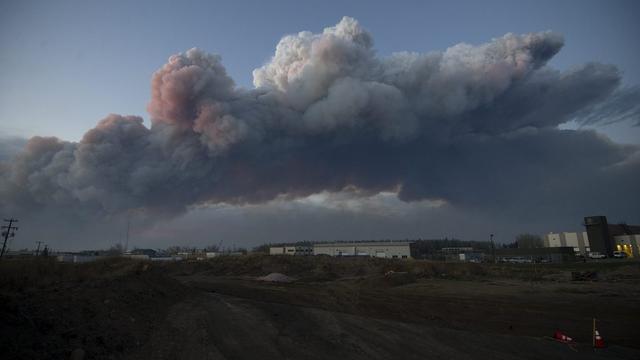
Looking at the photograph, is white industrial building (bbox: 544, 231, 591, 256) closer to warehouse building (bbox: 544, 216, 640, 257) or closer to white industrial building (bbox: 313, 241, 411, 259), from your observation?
warehouse building (bbox: 544, 216, 640, 257)

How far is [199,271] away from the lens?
247 ft

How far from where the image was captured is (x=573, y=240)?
14475 cm

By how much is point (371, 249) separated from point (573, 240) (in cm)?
7837

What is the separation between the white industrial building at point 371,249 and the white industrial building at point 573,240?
64910 mm

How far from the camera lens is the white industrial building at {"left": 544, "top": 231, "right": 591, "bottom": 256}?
140150mm

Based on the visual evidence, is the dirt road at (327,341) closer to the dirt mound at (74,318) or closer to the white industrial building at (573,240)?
the dirt mound at (74,318)

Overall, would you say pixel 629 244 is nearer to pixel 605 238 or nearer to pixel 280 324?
pixel 605 238

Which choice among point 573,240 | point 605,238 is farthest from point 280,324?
point 573,240

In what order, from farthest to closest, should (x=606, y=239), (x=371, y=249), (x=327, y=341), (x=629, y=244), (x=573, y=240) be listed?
(x=573, y=240) → (x=371, y=249) → (x=606, y=239) → (x=629, y=244) → (x=327, y=341)

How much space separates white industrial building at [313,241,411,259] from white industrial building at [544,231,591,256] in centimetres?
6491

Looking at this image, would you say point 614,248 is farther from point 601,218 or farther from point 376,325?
point 376,325

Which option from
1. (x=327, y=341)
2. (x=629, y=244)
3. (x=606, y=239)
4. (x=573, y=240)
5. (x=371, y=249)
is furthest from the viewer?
(x=573, y=240)

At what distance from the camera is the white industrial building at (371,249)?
12538cm

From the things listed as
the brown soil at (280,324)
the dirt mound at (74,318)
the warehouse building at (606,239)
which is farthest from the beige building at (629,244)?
the dirt mound at (74,318)
